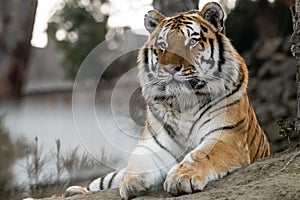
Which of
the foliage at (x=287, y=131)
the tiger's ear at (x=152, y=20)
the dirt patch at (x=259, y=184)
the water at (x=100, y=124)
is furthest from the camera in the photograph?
the water at (x=100, y=124)

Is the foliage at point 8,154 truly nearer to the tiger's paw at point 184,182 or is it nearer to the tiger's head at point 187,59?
the tiger's head at point 187,59

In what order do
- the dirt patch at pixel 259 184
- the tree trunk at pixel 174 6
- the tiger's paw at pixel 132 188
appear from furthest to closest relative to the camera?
the tree trunk at pixel 174 6 → the tiger's paw at pixel 132 188 → the dirt patch at pixel 259 184

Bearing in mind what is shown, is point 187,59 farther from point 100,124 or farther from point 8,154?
point 8,154

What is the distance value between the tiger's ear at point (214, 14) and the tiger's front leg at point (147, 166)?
691 millimetres

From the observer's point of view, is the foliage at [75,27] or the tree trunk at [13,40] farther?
the foliage at [75,27]

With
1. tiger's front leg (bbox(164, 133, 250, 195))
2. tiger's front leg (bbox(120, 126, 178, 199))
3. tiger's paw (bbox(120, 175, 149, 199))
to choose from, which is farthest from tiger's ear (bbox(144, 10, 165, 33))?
tiger's paw (bbox(120, 175, 149, 199))

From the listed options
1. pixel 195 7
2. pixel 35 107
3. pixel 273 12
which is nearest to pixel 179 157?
pixel 195 7

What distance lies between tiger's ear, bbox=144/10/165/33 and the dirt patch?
955mm

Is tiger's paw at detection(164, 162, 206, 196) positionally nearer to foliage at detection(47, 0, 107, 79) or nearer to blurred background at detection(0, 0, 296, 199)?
blurred background at detection(0, 0, 296, 199)

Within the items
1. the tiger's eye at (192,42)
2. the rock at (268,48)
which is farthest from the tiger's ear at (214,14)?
the rock at (268,48)

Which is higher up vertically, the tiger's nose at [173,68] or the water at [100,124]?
the tiger's nose at [173,68]

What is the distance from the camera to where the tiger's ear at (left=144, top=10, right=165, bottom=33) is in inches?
159

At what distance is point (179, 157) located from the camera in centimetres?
383

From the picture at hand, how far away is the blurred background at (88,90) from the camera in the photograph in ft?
16.1
